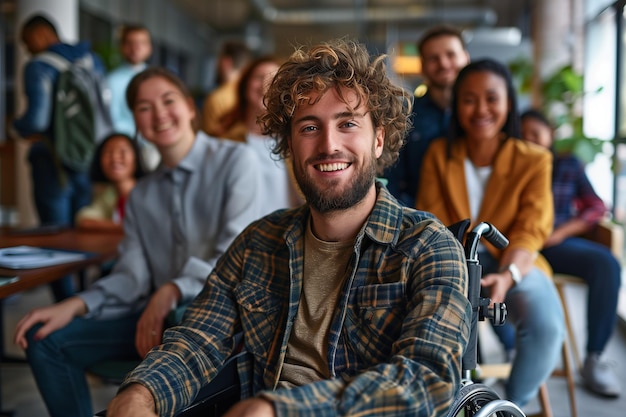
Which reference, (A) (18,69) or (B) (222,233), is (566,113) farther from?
(A) (18,69)

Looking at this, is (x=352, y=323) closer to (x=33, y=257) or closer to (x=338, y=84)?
(x=338, y=84)

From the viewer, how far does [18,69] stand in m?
6.38

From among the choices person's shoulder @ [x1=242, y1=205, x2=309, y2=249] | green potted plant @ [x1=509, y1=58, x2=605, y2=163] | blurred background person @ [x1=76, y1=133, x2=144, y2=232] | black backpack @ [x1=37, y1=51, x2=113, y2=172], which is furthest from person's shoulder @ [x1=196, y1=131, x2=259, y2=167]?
green potted plant @ [x1=509, y1=58, x2=605, y2=163]

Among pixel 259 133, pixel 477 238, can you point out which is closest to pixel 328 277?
pixel 477 238

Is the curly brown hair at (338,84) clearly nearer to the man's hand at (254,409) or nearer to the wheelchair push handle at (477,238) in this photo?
the wheelchair push handle at (477,238)

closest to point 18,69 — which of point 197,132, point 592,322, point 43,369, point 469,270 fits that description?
point 197,132

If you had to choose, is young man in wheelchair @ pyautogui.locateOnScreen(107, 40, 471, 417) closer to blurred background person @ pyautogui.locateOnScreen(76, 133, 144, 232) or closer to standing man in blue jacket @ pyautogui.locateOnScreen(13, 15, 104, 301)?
blurred background person @ pyautogui.locateOnScreen(76, 133, 144, 232)

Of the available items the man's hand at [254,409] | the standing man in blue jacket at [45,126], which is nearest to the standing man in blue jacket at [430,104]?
the man's hand at [254,409]

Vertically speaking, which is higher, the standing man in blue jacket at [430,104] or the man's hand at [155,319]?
the standing man in blue jacket at [430,104]

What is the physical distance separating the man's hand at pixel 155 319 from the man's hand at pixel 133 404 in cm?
52

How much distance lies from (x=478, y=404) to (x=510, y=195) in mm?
1110

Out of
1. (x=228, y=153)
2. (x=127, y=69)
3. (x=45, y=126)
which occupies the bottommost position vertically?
(x=228, y=153)

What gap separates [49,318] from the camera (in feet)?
6.51

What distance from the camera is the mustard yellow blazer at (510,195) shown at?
2.29 meters
